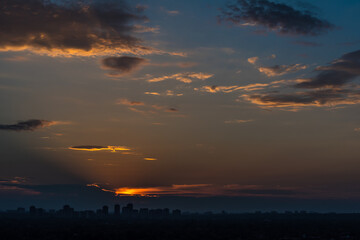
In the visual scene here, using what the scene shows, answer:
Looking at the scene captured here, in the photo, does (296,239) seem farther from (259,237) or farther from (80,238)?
(80,238)

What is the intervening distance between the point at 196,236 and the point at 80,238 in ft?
121

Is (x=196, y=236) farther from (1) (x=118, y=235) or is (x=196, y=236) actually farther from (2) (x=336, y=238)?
(2) (x=336, y=238)

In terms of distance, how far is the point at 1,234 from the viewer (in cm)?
13375

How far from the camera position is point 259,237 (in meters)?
133

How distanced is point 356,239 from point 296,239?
58.3 feet

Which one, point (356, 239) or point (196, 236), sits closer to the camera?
point (356, 239)

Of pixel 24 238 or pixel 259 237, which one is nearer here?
pixel 24 238

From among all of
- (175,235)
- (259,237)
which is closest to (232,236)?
(259,237)

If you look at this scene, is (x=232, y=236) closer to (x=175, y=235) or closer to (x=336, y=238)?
(x=175, y=235)

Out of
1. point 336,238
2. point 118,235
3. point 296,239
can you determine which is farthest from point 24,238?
point 336,238

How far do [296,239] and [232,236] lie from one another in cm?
2072

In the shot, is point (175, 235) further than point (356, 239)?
Yes

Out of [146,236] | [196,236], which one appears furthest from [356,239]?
[146,236]

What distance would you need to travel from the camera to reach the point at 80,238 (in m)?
127
